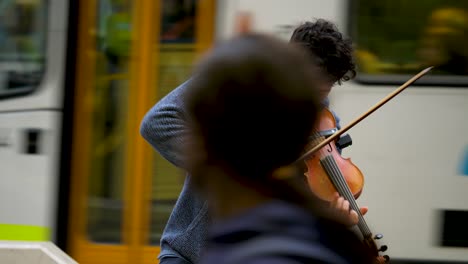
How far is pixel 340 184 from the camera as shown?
222 centimetres

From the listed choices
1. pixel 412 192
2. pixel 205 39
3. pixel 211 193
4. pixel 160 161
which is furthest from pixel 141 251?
pixel 211 193

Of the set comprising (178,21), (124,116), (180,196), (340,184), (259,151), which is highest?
(259,151)

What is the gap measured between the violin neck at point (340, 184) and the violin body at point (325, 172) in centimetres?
1

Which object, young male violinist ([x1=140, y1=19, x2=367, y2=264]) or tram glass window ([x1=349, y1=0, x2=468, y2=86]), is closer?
young male violinist ([x1=140, y1=19, x2=367, y2=264])

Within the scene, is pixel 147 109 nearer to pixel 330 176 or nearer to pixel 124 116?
pixel 124 116

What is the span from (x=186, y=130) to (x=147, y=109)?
2577 mm

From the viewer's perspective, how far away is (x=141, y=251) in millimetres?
4941

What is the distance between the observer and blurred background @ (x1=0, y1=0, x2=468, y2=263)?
439 cm

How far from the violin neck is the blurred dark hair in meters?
0.99

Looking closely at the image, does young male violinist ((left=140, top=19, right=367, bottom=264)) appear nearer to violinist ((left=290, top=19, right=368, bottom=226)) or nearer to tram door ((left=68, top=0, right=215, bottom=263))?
violinist ((left=290, top=19, right=368, bottom=226))

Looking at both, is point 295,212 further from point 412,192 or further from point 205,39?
point 205,39

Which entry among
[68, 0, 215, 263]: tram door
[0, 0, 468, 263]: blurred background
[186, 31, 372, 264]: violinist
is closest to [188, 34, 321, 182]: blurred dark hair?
[186, 31, 372, 264]: violinist

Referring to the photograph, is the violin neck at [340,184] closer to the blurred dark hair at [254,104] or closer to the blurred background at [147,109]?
the blurred dark hair at [254,104]

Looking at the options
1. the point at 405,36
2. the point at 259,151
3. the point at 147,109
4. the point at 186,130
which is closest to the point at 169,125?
the point at 186,130
